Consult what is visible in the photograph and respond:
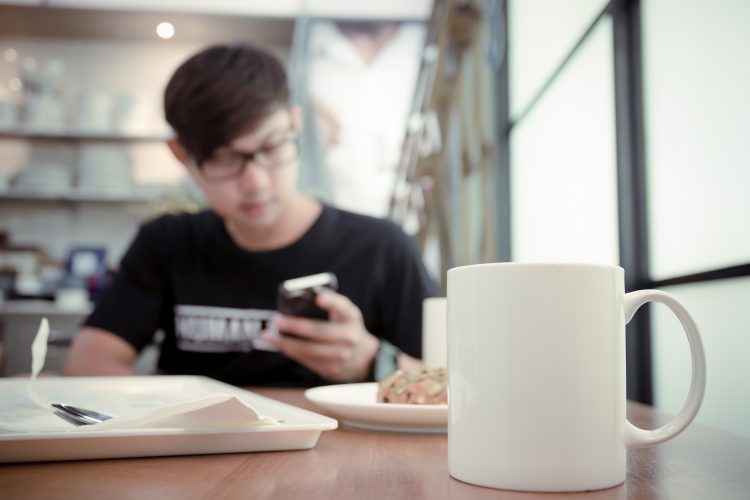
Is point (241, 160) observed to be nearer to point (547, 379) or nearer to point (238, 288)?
point (238, 288)

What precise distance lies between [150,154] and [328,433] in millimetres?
3911

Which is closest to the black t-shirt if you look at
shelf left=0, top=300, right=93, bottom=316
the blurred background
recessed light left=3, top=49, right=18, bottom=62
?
the blurred background

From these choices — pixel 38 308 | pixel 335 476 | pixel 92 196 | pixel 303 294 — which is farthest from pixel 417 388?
pixel 92 196

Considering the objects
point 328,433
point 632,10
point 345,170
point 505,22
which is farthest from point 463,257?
point 328,433

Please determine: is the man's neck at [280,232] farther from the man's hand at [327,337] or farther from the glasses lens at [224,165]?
the man's hand at [327,337]

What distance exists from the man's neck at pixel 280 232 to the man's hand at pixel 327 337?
0.37 metres

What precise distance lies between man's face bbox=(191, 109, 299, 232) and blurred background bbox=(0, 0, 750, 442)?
2.24ft

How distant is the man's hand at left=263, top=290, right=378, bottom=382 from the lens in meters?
1.07

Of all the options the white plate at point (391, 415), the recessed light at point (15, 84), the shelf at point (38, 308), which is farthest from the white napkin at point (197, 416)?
the recessed light at point (15, 84)

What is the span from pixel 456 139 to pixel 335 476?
9.74 feet

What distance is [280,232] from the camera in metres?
1.49

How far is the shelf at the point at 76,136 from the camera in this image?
3.97 meters

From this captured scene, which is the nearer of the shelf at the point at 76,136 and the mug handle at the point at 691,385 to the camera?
the mug handle at the point at 691,385

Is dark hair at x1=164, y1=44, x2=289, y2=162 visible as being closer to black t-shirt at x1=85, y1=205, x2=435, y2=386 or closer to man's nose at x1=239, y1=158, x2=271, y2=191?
man's nose at x1=239, y1=158, x2=271, y2=191
